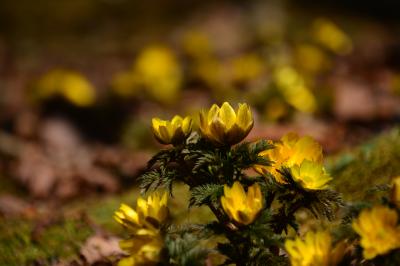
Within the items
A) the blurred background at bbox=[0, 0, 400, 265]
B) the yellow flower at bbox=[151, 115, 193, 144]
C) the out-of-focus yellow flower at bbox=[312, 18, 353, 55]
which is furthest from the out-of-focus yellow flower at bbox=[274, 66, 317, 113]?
the yellow flower at bbox=[151, 115, 193, 144]

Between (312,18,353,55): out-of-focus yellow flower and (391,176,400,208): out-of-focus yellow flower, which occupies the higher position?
(312,18,353,55): out-of-focus yellow flower

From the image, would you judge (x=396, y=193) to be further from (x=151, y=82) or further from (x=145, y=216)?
(x=151, y=82)

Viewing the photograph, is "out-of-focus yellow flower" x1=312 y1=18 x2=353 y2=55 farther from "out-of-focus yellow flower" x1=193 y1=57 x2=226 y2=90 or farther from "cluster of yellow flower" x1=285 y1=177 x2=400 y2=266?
"cluster of yellow flower" x1=285 y1=177 x2=400 y2=266

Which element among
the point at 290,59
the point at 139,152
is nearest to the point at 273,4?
the point at 290,59

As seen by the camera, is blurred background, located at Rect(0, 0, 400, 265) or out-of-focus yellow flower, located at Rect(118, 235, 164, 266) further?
blurred background, located at Rect(0, 0, 400, 265)

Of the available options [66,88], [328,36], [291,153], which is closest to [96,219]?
[291,153]

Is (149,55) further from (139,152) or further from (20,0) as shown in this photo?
(20,0)
